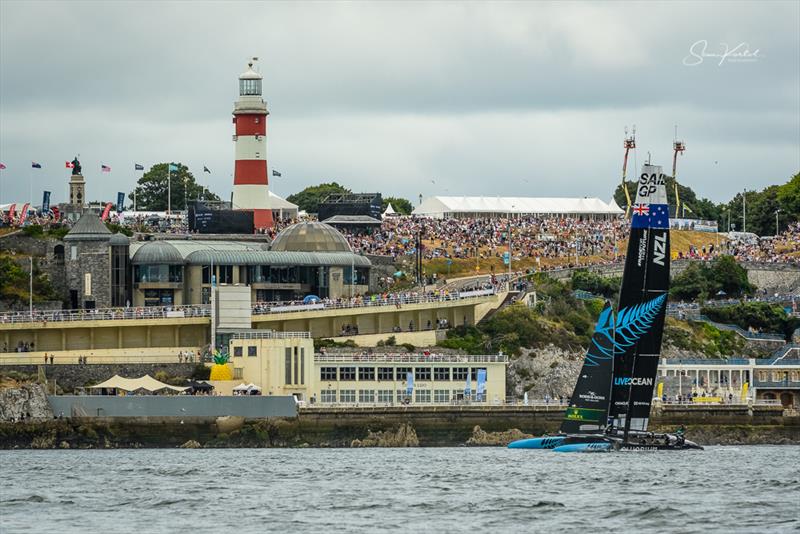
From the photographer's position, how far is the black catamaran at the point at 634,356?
328ft

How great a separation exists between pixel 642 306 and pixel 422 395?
921 inches

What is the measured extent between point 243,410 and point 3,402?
12602 mm

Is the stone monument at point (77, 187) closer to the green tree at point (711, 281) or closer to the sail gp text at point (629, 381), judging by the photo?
the green tree at point (711, 281)

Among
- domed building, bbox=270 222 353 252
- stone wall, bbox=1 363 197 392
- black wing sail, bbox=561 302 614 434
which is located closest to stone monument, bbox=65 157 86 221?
domed building, bbox=270 222 353 252

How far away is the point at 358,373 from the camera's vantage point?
392 feet

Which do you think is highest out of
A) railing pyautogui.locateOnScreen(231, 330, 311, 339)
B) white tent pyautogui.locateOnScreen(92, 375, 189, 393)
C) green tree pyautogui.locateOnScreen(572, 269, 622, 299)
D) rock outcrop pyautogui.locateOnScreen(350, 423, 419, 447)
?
green tree pyautogui.locateOnScreen(572, 269, 622, 299)

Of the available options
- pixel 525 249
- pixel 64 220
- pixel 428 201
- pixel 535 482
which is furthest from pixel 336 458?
pixel 428 201

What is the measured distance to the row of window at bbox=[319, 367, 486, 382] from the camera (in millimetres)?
119075

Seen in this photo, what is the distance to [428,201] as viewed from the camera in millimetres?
190750

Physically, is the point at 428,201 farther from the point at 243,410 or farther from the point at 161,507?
the point at 161,507

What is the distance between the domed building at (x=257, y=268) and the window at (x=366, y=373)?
14.1 metres

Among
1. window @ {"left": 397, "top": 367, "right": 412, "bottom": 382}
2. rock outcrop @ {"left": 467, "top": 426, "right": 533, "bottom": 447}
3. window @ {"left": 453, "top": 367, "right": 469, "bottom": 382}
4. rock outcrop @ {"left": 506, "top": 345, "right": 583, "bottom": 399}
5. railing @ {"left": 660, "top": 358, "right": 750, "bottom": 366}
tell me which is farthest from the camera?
railing @ {"left": 660, "top": 358, "right": 750, "bottom": 366}

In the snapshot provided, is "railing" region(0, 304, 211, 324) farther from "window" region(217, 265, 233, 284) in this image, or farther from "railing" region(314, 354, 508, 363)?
"window" region(217, 265, 233, 284)

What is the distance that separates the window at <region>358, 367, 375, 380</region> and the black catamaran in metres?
19.3
